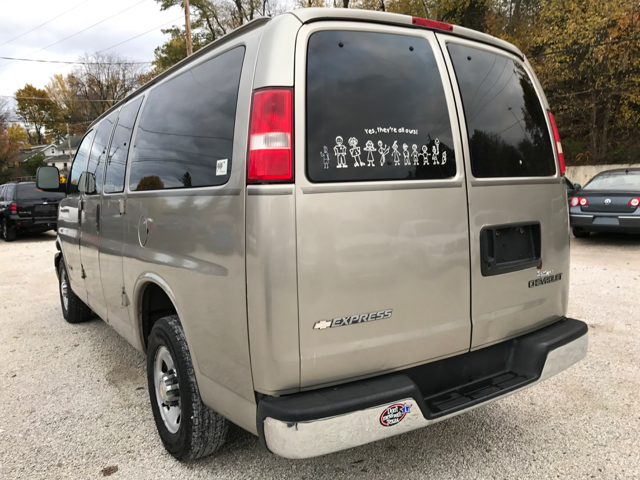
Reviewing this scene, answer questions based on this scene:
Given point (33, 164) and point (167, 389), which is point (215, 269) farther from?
point (33, 164)

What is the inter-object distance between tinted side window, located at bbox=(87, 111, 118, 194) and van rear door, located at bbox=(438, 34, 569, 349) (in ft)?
9.07

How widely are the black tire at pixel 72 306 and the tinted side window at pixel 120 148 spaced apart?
7.47 ft

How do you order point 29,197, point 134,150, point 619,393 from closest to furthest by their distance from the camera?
point 134,150, point 619,393, point 29,197

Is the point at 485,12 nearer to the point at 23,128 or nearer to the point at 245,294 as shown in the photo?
the point at 245,294

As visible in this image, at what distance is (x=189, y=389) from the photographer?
8.43 ft

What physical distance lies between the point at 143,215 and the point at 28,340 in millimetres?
3216

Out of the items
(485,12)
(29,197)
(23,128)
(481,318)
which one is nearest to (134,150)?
(481,318)

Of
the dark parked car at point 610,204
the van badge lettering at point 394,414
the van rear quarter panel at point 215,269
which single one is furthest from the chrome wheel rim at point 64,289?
the dark parked car at point 610,204

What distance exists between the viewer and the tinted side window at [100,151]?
13.1ft

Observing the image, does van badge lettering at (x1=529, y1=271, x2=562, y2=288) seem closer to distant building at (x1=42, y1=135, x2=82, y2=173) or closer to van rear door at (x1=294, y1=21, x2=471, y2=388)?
van rear door at (x1=294, y1=21, x2=471, y2=388)

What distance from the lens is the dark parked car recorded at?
9383mm

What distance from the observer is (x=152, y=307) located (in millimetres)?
3230

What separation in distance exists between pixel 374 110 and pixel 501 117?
2.83 feet

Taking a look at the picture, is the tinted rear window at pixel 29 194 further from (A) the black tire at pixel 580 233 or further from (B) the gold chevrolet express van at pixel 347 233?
(A) the black tire at pixel 580 233
